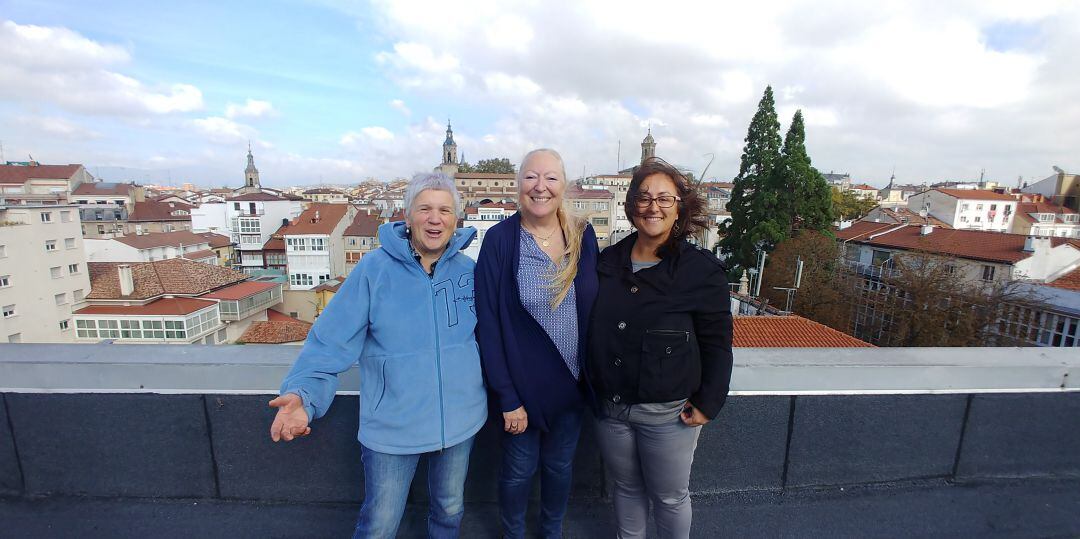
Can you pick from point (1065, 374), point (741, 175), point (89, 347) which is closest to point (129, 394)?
point (89, 347)

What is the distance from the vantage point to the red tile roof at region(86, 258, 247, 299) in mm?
22172

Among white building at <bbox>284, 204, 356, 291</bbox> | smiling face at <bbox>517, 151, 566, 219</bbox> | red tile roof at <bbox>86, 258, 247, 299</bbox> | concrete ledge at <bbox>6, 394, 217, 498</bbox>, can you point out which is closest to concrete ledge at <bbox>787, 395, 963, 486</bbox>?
smiling face at <bbox>517, 151, 566, 219</bbox>

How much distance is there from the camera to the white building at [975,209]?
42000mm

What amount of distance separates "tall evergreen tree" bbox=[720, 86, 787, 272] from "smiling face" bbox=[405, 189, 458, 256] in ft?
86.7

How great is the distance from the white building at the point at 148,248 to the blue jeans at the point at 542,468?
38627 millimetres

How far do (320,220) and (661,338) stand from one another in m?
39.3

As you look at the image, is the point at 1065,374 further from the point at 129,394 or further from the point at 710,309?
the point at 129,394

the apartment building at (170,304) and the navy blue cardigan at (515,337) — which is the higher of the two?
the navy blue cardigan at (515,337)

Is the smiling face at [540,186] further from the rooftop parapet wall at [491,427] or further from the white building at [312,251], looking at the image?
the white building at [312,251]

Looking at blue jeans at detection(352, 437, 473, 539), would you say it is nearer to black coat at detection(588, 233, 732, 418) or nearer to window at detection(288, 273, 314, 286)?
black coat at detection(588, 233, 732, 418)

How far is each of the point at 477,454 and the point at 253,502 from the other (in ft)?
3.30

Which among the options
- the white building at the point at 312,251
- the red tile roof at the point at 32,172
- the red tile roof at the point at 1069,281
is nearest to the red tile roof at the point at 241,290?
the white building at the point at 312,251

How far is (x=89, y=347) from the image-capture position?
219 cm

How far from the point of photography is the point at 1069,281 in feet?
64.5
